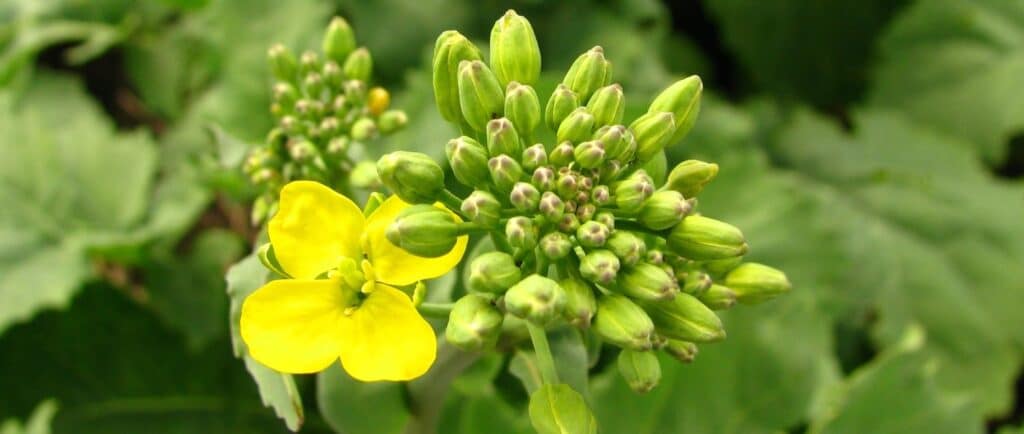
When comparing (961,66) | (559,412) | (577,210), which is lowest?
(961,66)

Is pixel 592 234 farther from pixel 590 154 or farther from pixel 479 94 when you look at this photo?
pixel 479 94

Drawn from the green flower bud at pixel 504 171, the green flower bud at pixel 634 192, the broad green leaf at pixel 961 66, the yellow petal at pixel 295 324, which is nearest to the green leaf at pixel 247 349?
the yellow petal at pixel 295 324

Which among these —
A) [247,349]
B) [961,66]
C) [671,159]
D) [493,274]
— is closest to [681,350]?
[493,274]

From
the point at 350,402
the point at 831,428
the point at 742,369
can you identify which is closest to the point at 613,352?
the point at 742,369

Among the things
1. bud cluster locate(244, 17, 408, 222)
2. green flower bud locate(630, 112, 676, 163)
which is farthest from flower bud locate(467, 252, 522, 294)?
bud cluster locate(244, 17, 408, 222)

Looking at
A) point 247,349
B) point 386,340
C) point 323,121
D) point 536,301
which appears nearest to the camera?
point 536,301

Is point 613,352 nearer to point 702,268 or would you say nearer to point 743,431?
point 743,431
